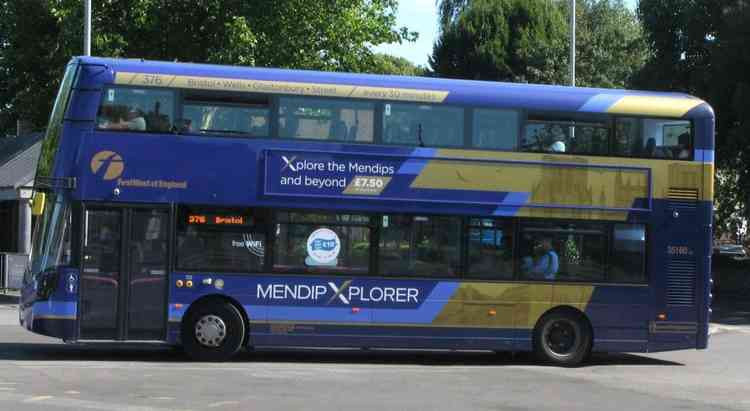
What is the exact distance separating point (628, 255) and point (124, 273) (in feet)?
24.8

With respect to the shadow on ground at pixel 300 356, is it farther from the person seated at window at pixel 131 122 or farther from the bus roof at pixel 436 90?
the bus roof at pixel 436 90

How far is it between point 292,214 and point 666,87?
2403 centimetres

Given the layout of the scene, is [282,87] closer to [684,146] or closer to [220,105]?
[220,105]

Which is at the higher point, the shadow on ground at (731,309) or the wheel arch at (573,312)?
the wheel arch at (573,312)

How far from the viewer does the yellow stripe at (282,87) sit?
16.0m

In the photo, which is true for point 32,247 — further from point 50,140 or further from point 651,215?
point 651,215

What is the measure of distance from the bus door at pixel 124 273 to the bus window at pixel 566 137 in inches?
217

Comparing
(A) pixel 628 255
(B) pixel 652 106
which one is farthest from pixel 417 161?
(B) pixel 652 106

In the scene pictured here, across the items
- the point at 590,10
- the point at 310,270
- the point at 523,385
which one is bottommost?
the point at 523,385

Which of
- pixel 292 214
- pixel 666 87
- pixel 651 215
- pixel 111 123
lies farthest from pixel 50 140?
pixel 666 87

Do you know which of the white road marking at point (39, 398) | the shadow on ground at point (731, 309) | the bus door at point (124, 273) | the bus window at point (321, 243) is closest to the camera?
the white road marking at point (39, 398)

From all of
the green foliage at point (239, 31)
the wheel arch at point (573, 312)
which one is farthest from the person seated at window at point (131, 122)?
the green foliage at point (239, 31)

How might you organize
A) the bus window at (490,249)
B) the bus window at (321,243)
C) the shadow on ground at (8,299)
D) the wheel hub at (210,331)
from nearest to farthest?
the wheel hub at (210,331) < the bus window at (321,243) < the bus window at (490,249) < the shadow on ground at (8,299)

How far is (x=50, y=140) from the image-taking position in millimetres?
16359
